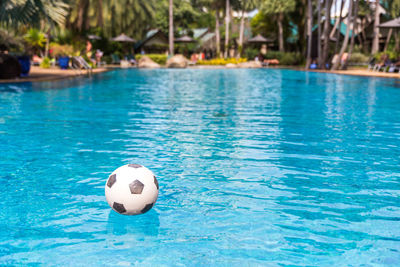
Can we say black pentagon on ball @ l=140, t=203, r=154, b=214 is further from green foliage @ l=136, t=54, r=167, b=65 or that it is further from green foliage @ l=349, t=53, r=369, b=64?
green foliage @ l=136, t=54, r=167, b=65

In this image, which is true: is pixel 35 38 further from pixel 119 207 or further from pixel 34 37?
pixel 119 207

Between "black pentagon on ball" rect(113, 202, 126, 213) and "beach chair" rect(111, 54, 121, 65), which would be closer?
"black pentagon on ball" rect(113, 202, 126, 213)

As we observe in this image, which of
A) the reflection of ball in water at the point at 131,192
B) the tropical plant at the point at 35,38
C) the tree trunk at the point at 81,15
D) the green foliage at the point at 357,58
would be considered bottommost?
the reflection of ball in water at the point at 131,192

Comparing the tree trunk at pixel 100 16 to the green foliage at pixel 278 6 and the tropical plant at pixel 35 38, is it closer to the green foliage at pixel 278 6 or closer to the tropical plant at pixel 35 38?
the tropical plant at pixel 35 38

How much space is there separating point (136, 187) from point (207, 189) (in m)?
1.38

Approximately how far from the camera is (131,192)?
15.0ft

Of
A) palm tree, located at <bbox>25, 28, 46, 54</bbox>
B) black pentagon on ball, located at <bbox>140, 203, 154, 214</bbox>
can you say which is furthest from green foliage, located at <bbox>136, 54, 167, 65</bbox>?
black pentagon on ball, located at <bbox>140, 203, 154, 214</bbox>

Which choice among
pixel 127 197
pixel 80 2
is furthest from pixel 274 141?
pixel 80 2

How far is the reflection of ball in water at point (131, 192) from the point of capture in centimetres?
456

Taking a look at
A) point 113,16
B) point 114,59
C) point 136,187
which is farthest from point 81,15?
point 136,187

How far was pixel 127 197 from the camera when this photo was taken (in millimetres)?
4559

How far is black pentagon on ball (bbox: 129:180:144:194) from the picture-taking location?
4.57 meters

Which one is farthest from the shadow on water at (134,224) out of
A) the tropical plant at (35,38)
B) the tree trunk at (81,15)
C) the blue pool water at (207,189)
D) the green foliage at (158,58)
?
the green foliage at (158,58)

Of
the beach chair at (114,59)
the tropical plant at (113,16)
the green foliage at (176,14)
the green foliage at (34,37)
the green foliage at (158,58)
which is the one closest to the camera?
the green foliage at (34,37)
